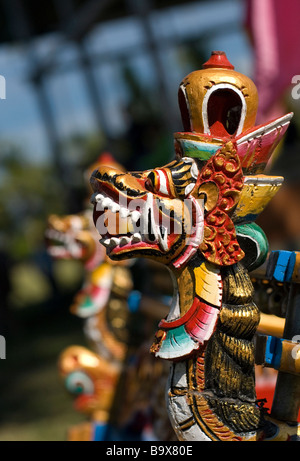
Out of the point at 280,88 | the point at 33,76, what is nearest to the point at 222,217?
the point at 280,88

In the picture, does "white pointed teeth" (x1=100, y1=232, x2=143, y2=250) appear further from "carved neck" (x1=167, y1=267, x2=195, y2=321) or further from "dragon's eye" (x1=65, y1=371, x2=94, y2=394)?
"dragon's eye" (x1=65, y1=371, x2=94, y2=394)

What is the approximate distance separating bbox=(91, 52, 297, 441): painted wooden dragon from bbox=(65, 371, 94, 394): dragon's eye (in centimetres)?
151

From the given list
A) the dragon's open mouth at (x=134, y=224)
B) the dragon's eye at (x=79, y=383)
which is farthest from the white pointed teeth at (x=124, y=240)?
the dragon's eye at (x=79, y=383)

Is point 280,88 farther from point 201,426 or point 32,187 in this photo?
point 32,187

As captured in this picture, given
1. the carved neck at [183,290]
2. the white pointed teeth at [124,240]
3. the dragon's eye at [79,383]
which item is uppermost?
the white pointed teeth at [124,240]

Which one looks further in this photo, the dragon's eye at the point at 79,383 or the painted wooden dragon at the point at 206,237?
the dragon's eye at the point at 79,383

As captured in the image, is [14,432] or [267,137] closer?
[267,137]

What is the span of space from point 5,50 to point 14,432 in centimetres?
529

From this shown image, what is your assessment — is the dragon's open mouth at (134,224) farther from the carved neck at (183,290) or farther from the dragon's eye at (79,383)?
the dragon's eye at (79,383)

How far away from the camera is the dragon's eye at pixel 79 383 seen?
266 cm

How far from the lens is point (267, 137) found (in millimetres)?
1183

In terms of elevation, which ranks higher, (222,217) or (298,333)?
(222,217)

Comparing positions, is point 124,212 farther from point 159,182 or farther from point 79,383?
point 79,383

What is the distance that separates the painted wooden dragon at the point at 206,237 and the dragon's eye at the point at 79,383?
4.96ft
